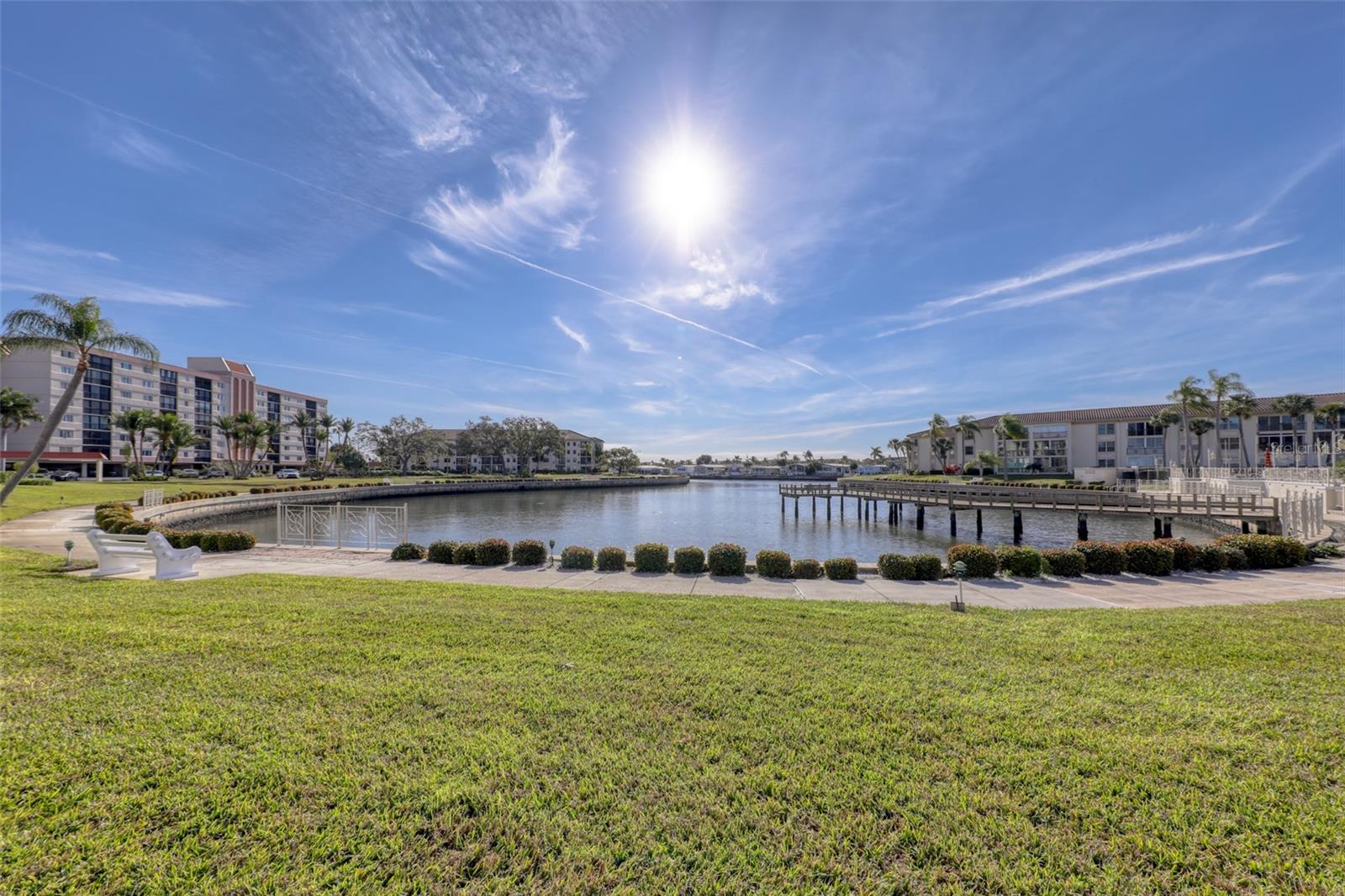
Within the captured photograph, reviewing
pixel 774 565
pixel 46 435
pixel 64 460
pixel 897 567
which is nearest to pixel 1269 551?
pixel 897 567

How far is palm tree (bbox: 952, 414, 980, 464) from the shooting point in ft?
299

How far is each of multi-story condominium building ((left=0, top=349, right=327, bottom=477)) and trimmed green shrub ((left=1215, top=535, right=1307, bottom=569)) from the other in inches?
3374

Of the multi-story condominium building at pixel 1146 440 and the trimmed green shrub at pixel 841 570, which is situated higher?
the multi-story condominium building at pixel 1146 440

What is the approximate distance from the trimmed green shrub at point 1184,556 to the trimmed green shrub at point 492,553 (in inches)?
683

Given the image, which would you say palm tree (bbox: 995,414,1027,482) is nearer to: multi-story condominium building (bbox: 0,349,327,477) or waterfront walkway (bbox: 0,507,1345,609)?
waterfront walkway (bbox: 0,507,1345,609)

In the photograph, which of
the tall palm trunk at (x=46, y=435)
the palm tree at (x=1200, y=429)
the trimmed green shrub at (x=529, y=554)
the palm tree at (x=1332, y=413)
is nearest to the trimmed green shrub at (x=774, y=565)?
the trimmed green shrub at (x=529, y=554)

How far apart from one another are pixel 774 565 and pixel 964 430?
9496cm

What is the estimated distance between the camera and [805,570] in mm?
13148

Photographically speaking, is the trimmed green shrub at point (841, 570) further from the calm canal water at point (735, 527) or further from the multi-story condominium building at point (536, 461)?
the multi-story condominium building at point (536, 461)

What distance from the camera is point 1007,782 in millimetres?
3836

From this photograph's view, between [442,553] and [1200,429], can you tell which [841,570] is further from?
[1200,429]

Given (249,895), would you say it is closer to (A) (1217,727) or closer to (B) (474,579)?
(A) (1217,727)

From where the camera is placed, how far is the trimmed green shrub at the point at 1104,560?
1369 centimetres

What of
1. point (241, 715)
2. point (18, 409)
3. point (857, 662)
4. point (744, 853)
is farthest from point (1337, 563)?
point (18, 409)
